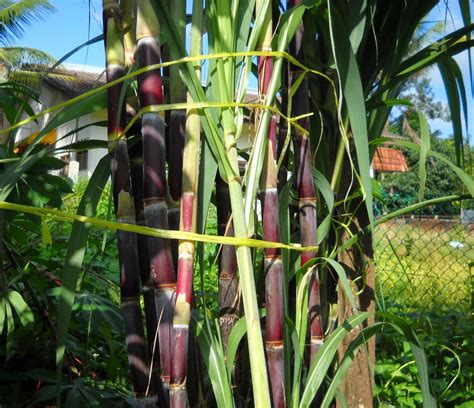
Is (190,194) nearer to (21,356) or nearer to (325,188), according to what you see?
(325,188)

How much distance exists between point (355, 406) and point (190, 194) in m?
0.79

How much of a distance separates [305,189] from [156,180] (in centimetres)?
36

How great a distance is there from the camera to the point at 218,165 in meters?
1.01

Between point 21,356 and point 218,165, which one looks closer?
point 218,165

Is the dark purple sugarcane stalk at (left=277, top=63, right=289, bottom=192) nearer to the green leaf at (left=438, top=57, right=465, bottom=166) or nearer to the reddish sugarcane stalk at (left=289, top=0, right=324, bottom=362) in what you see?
the reddish sugarcane stalk at (left=289, top=0, right=324, bottom=362)

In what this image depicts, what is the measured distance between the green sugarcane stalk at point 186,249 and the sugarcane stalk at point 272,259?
129 mm

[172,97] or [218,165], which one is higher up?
[172,97]

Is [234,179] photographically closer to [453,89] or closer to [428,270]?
[453,89]

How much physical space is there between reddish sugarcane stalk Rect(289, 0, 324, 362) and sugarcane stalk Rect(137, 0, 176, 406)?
327 millimetres

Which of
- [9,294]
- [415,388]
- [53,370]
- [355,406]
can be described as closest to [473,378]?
[415,388]

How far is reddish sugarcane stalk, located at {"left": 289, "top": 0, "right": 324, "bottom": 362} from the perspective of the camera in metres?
Answer: 1.22

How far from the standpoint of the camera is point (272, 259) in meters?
1.09

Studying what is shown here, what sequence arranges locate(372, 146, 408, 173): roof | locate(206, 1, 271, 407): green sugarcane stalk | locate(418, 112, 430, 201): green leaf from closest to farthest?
1. locate(206, 1, 271, 407): green sugarcane stalk
2. locate(418, 112, 430, 201): green leaf
3. locate(372, 146, 408, 173): roof

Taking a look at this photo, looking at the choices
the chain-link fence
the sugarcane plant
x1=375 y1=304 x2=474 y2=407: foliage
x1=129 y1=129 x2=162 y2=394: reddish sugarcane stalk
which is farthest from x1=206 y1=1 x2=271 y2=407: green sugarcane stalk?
the chain-link fence
